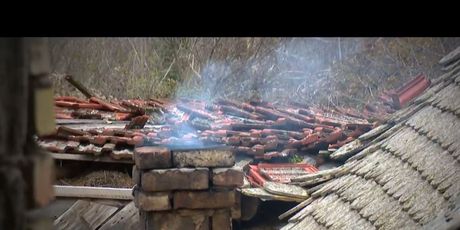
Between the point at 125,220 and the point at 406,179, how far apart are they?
5.43ft

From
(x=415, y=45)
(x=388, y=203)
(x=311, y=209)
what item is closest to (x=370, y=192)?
(x=388, y=203)

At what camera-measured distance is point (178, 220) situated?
9.57 ft

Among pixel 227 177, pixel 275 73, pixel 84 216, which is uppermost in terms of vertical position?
pixel 275 73

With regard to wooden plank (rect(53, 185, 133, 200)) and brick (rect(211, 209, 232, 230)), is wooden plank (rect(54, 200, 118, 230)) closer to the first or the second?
wooden plank (rect(53, 185, 133, 200))

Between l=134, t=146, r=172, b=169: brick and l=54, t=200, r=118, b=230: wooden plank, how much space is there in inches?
37.1

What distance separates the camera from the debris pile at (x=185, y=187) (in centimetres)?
286

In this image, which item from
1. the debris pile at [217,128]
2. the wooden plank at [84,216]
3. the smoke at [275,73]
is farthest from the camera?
the smoke at [275,73]

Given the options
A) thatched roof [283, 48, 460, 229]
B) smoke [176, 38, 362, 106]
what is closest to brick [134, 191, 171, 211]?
thatched roof [283, 48, 460, 229]

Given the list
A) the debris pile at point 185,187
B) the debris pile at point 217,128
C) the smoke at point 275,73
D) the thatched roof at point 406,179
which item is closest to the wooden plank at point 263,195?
the thatched roof at point 406,179

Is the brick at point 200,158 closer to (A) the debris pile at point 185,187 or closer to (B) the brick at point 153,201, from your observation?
(A) the debris pile at point 185,187

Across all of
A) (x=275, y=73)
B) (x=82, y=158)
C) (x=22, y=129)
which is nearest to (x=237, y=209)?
(x=82, y=158)

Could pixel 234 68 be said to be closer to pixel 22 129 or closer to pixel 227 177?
pixel 227 177

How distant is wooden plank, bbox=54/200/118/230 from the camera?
371cm
